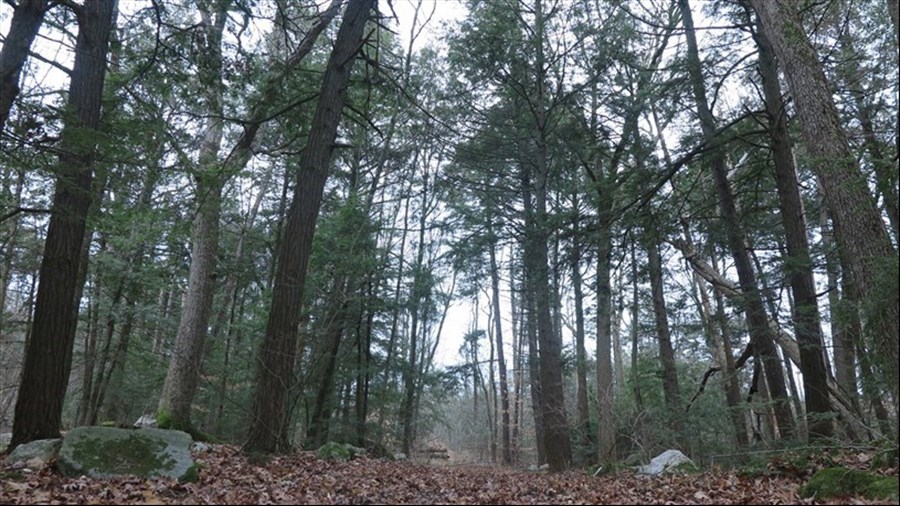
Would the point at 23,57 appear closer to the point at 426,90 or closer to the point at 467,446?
the point at 426,90

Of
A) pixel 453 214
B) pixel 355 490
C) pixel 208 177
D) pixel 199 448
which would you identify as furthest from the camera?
pixel 453 214

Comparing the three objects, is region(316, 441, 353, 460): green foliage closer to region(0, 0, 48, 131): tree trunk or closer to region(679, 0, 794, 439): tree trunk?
region(0, 0, 48, 131): tree trunk

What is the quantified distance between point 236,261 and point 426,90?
331 inches

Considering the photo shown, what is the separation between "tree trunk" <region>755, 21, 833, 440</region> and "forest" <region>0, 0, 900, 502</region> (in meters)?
0.04

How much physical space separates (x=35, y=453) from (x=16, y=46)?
4085mm

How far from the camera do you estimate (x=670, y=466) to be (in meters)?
7.50

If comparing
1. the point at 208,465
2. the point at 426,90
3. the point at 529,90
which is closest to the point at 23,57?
the point at 208,465

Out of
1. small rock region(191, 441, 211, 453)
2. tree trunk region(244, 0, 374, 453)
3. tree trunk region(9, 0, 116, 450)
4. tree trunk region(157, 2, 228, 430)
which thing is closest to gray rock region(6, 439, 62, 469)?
tree trunk region(9, 0, 116, 450)

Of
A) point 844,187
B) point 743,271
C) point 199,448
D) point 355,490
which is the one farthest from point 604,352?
point 355,490

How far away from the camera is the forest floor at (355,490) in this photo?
3.99m

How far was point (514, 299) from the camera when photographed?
25.3 metres

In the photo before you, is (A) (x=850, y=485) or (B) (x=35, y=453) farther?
(B) (x=35, y=453)

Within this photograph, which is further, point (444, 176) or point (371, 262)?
point (444, 176)

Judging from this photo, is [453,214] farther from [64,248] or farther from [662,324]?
[64,248]
